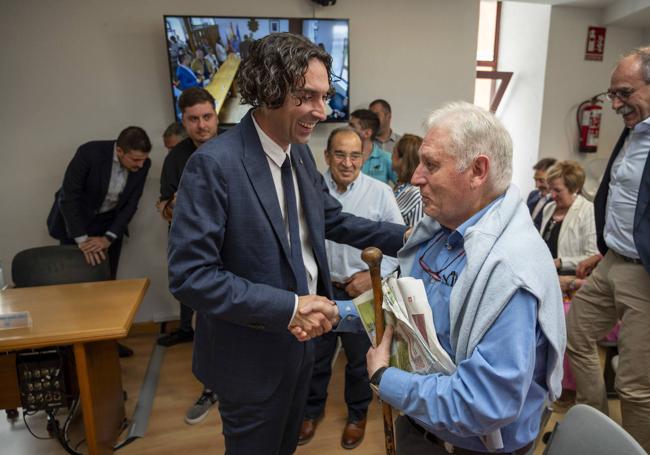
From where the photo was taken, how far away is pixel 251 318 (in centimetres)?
116

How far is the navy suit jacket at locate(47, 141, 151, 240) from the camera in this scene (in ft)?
10.2

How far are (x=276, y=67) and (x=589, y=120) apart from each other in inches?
172

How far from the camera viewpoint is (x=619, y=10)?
414 centimetres

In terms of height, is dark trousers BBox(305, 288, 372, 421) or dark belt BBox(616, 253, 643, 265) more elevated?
dark belt BBox(616, 253, 643, 265)

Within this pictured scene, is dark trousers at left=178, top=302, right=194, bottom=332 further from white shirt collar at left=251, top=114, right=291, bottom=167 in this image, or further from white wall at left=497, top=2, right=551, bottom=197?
white wall at left=497, top=2, right=551, bottom=197

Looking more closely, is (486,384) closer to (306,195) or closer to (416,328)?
(416,328)

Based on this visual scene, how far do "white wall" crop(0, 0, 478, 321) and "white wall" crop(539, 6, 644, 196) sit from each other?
46.5 inches

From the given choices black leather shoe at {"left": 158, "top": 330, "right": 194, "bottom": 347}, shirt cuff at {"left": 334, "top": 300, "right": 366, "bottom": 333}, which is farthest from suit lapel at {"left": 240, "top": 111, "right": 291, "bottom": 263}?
black leather shoe at {"left": 158, "top": 330, "right": 194, "bottom": 347}

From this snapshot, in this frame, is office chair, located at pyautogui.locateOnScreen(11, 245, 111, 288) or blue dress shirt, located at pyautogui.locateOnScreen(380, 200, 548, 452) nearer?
blue dress shirt, located at pyautogui.locateOnScreen(380, 200, 548, 452)

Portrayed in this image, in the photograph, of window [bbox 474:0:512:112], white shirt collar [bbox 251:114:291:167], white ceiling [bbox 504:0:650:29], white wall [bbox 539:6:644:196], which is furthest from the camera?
window [bbox 474:0:512:112]

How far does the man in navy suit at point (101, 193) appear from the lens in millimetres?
3053

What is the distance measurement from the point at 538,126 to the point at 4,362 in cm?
468

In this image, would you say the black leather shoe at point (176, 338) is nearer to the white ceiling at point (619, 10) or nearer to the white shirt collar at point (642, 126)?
the white shirt collar at point (642, 126)

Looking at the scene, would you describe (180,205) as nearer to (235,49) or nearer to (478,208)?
(478,208)
